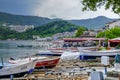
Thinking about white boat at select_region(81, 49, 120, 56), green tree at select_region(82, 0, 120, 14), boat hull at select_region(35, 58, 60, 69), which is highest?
green tree at select_region(82, 0, 120, 14)

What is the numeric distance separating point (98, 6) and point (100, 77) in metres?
3.82

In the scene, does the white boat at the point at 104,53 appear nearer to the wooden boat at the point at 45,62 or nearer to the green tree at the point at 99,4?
the wooden boat at the point at 45,62

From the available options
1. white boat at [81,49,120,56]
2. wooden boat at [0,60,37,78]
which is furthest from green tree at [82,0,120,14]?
white boat at [81,49,120,56]

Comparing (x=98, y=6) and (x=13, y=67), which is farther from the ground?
(x=98, y=6)

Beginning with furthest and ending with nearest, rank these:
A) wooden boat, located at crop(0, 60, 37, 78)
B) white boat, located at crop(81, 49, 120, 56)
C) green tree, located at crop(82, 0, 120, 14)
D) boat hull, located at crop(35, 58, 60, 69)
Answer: white boat, located at crop(81, 49, 120, 56)
boat hull, located at crop(35, 58, 60, 69)
wooden boat, located at crop(0, 60, 37, 78)
green tree, located at crop(82, 0, 120, 14)

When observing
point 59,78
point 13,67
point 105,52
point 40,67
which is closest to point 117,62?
point 59,78

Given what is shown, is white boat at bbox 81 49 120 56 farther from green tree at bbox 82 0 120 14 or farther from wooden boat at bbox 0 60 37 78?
green tree at bbox 82 0 120 14

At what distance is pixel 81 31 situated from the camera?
139500mm

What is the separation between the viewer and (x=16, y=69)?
87.8ft

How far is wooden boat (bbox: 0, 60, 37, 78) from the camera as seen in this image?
2572cm

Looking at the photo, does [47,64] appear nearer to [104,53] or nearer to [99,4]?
[104,53]

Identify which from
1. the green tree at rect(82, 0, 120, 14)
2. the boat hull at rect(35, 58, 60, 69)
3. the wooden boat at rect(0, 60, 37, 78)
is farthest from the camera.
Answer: the boat hull at rect(35, 58, 60, 69)

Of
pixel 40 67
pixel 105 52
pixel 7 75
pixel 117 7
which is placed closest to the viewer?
pixel 117 7

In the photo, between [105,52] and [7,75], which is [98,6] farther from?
[105,52]
